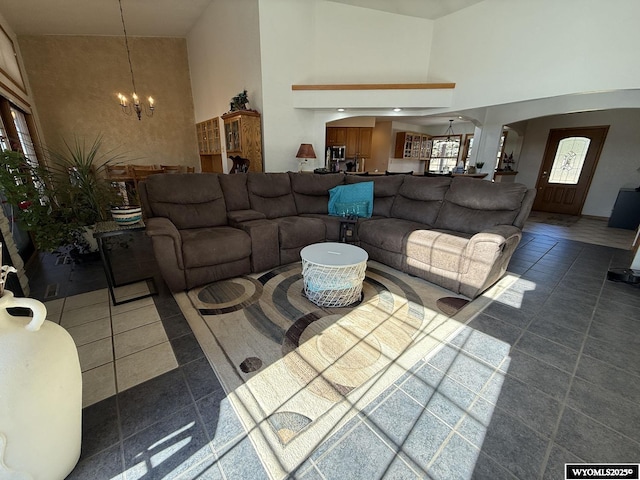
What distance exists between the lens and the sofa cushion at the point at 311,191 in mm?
3541

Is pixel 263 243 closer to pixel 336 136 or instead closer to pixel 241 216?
pixel 241 216

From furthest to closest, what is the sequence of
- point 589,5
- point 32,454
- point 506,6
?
1. point 506,6
2. point 589,5
3. point 32,454

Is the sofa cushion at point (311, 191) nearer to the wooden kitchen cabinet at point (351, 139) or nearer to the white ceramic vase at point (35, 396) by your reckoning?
the white ceramic vase at point (35, 396)

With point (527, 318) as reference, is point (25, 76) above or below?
above

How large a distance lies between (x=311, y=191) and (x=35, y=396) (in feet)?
10.1

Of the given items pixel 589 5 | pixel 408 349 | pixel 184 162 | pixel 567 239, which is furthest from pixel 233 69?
pixel 567 239

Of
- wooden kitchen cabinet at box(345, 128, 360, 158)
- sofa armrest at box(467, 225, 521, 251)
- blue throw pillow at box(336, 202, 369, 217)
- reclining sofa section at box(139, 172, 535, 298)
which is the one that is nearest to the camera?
sofa armrest at box(467, 225, 521, 251)

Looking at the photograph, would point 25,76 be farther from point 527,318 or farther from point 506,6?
point 527,318

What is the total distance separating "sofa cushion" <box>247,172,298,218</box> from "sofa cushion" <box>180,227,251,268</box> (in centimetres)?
68

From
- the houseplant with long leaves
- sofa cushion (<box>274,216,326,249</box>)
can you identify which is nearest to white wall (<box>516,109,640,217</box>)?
sofa cushion (<box>274,216,326,249</box>)

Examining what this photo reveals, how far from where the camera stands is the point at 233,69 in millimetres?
4668

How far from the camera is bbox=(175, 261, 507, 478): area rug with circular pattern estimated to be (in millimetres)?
1237

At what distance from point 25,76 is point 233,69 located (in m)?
4.17

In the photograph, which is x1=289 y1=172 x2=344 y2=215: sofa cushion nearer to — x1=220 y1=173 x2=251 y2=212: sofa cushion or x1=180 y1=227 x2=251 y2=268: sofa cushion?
x1=220 y1=173 x2=251 y2=212: sofa cushion
